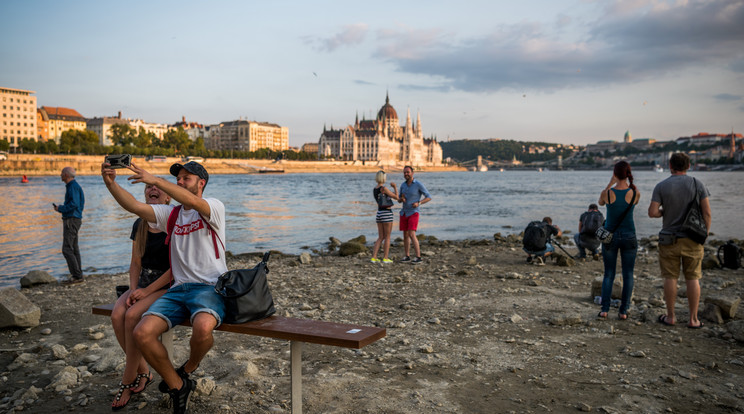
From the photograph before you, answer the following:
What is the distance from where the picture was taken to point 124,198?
352 cm

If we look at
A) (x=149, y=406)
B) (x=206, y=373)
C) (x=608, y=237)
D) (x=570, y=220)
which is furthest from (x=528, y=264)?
(x=570, y=220)

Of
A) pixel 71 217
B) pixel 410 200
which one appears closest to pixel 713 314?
pixel 410 200

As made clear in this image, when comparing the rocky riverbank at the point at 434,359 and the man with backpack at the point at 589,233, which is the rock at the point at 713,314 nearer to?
the rocky riverbank at the point at 434,359

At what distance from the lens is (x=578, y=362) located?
15.9 feet

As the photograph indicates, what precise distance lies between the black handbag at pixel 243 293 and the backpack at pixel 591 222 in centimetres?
860

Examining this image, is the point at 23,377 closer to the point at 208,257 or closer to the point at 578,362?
the point at 208,257

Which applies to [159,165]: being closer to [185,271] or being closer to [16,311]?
[16,311]

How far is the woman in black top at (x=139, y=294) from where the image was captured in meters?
3.79

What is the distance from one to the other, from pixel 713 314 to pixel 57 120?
160 meters

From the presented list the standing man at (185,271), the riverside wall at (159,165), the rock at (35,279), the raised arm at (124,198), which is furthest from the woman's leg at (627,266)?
the riverside wall at (159,165)

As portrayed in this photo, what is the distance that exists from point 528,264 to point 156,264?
27.2ft

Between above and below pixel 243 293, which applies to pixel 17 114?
above

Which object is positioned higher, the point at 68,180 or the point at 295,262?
the point at 68,180

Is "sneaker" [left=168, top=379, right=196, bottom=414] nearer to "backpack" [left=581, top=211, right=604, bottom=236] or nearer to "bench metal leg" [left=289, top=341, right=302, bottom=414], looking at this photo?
"bench metal leg" [left=289, top=341, right=302, bottom=414]
